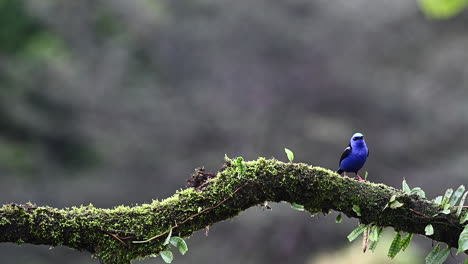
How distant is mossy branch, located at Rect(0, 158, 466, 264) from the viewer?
3.71 metres

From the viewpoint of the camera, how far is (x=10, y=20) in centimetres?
2231

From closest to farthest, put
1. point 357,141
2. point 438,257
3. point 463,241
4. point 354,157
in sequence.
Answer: point 463,241
point 438,257
point 354,157
point 357,141

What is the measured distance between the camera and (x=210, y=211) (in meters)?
3.99

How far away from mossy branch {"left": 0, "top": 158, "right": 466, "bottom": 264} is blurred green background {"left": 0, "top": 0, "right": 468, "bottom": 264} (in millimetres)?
14070

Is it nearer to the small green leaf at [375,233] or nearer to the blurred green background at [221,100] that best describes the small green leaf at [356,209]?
the small green leaf at [375,233]

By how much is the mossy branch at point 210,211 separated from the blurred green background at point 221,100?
14.1m

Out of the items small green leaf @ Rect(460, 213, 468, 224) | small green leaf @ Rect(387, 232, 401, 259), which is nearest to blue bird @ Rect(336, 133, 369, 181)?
small green leaf @ Rect(387, 232, 401, 259)

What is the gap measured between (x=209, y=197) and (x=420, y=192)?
1457 mm

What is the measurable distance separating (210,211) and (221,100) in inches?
Answer: 700

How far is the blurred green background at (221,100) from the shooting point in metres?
19.8

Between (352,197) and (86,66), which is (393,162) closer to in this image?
(86,66)

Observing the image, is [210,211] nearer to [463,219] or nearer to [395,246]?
[395,246]

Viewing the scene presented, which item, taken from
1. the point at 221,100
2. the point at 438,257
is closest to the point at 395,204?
the point at 438,257

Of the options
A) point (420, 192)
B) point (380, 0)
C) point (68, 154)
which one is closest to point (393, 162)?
point (380, 0)
